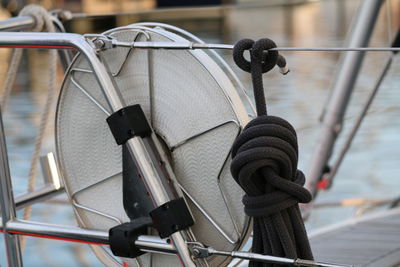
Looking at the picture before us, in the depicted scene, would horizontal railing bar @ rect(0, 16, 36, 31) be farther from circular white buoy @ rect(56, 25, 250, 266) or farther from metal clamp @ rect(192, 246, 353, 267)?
metal clamp @ rect(192, 246, 353, 267)

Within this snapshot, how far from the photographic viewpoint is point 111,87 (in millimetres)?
1774

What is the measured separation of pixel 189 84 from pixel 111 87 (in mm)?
147

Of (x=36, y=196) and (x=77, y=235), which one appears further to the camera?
(x=36, y=196)

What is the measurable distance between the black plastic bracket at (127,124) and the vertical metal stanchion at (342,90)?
244 cm

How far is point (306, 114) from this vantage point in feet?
25.3

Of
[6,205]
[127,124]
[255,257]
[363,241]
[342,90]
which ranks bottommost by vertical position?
[363,241]

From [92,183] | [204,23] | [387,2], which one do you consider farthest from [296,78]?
[204,23]

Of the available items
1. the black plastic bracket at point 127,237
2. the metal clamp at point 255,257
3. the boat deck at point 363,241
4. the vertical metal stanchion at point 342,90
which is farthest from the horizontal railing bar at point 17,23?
the vertical metal stanchion at point 342,90

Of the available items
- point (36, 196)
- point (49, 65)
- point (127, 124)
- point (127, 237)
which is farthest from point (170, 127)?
point (49, 65)

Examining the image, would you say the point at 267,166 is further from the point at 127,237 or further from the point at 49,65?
the point at 49,65

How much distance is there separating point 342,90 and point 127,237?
257cm

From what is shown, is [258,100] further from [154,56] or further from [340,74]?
[340,74]

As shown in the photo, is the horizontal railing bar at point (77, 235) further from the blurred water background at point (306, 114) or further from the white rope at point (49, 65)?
the blurred water background at point (306, 114)

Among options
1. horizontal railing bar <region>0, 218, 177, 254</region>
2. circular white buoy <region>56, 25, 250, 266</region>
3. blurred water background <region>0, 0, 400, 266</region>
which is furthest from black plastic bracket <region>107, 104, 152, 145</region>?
blurred water background <region>0, 0, 400, 266</region>
